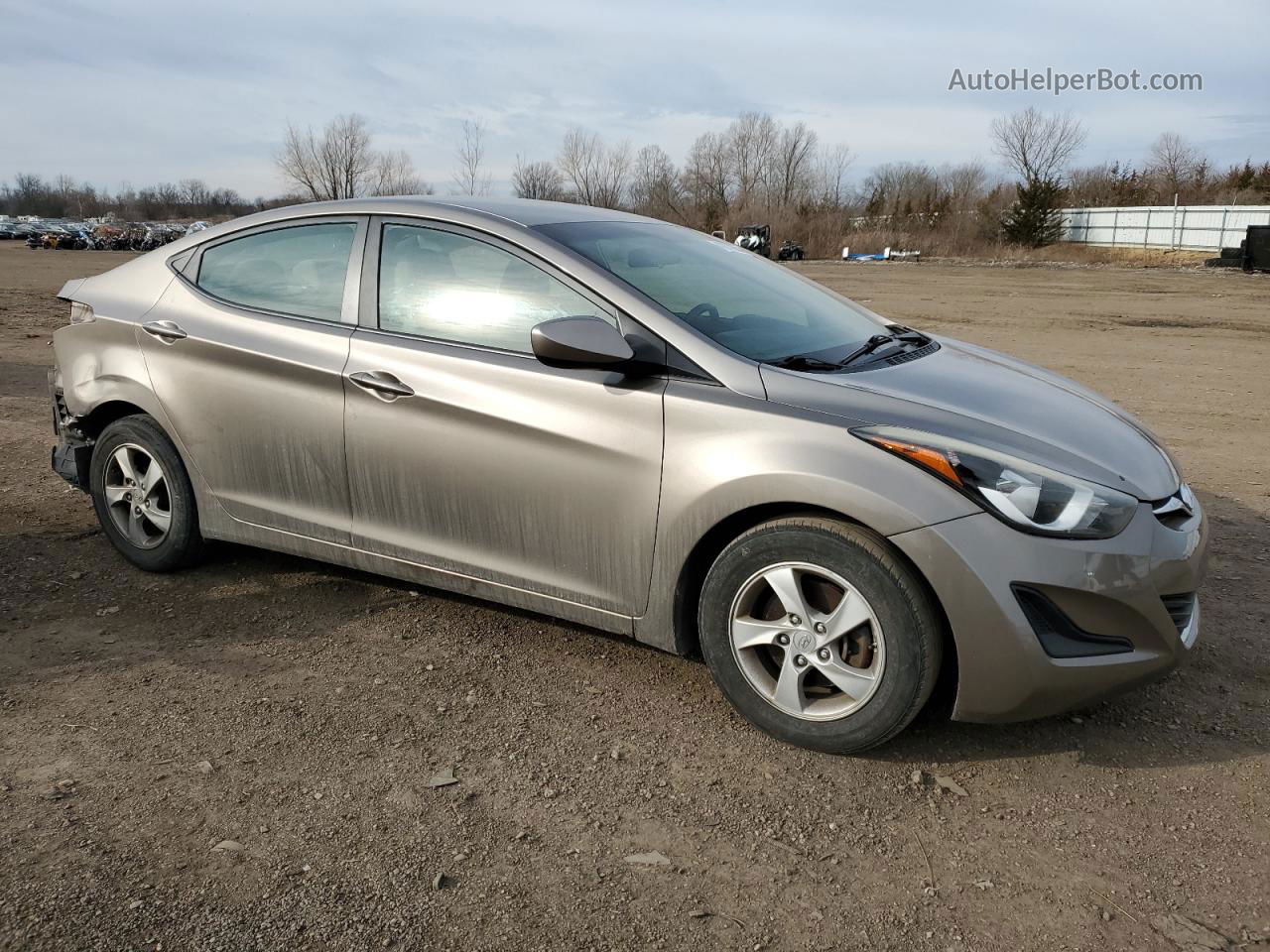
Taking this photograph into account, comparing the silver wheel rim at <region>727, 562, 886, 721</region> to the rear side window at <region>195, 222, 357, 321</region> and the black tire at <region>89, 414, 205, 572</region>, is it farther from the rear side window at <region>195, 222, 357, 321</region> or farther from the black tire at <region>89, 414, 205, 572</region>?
the black tire at <region>89, 414, 205, 572</region>

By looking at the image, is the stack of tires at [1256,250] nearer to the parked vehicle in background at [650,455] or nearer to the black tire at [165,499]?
the parked vehicle in background at [650,455]

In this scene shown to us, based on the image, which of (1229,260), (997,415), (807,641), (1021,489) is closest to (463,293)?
(807,641)

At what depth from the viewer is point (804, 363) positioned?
3.54 metres

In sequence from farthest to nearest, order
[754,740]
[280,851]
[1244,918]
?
[754,740] < [280,851] < [1244,918]

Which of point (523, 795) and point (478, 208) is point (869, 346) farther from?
point (523, 795)

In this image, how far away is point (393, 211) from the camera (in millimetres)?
4148

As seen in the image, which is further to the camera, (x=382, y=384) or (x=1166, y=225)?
(x=1166, y=225)

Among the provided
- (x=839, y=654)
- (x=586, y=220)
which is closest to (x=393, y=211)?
(x=586, y=220)

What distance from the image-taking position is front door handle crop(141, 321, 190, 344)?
14.6 ft

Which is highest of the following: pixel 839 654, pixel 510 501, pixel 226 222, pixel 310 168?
pixel 310 168

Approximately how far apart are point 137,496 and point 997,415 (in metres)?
3.65

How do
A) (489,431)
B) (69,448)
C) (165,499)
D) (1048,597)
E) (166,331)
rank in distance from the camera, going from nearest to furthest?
(1048,597)
(489,431)
(166,331)
(165,499)
(69,448)

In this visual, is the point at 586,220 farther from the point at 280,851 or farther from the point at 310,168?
the point at 310,168

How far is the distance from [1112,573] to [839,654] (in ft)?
2.65
